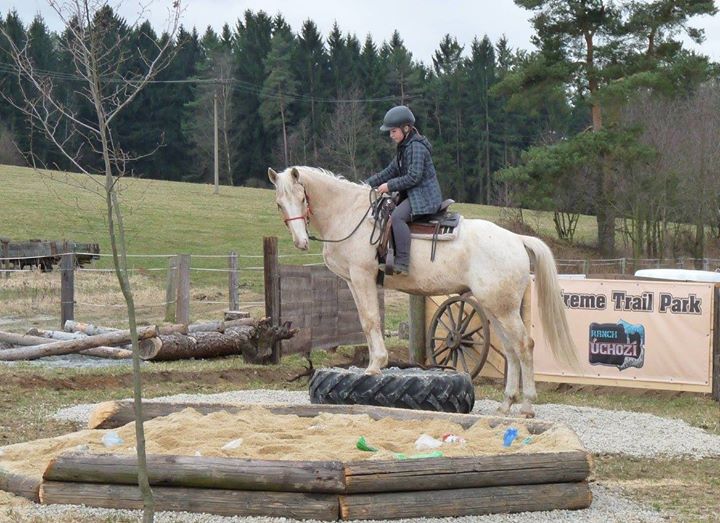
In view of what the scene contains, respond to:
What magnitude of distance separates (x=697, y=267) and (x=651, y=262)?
1.55m

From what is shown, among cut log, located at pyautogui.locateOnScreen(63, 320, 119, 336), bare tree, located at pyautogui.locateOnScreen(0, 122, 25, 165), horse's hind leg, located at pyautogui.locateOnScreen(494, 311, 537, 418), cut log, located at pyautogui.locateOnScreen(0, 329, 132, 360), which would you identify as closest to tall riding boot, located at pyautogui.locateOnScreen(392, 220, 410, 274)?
horse's hind leg, located at pyautogui.locateOnScreen(494, 311, 537, 418)

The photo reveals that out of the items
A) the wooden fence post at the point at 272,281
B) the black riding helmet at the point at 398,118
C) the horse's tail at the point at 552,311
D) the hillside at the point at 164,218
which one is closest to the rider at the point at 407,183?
the black riding helmet at the point at 398,118

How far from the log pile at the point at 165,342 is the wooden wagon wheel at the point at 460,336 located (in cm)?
272

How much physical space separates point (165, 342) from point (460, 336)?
467cm

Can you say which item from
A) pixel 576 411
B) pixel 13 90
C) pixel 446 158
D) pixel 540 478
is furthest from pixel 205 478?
pixel 446 158

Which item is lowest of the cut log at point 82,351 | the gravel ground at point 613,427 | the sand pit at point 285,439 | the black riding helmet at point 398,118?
the gravel ground at point 613,427

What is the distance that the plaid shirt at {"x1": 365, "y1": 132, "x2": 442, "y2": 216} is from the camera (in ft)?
35.3

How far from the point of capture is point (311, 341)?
58.4ft

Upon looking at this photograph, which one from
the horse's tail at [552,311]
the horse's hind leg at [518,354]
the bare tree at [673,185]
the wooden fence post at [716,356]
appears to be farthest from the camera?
the bare tree at [673,185]

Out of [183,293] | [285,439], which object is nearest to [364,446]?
[285,439]

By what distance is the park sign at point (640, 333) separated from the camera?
13.5 meters

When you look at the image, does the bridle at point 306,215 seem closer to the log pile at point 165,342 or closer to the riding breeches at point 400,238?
the riding breeches at point 400,238

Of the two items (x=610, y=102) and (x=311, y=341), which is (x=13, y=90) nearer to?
(x=610, y=102)

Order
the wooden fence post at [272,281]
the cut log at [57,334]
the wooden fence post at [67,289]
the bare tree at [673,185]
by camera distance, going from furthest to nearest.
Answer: the bare tree at [673,185] → the wooden fence post at [67,289] → the cut log at [57,334] → the wooden fence post at [272,281]
